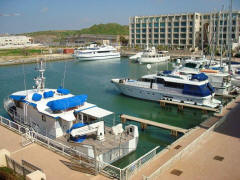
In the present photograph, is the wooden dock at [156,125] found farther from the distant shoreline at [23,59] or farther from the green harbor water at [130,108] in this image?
the distant shoreline at [23,59]

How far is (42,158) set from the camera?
13992 millimetres

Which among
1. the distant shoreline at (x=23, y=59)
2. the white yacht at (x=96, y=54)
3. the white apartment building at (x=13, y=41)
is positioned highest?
the white apartment building at (x=13, y=41)

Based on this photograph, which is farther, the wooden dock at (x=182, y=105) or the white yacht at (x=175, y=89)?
the white yacht at (x=175, y=89)

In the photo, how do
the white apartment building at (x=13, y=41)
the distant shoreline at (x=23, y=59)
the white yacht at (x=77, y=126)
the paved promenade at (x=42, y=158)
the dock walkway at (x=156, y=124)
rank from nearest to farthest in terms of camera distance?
1. the paved promenade at (x=42, y=158)
2. the white yacht at (x=77, y=126)
3. the dock walkway at (x=156, y=124)
4. the distant shoreline at (x=23, y=59)
5. the white apartment building at (x=13, y=41)

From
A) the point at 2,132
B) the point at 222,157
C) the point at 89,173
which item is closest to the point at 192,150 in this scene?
the point at 222,157

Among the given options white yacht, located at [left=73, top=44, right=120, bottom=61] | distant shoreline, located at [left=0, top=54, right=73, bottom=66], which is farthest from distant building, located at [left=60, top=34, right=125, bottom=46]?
distant shoreline, located at [left=0, top=54, right=73, bottom=66]

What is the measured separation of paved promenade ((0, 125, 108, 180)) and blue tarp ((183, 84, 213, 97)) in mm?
20299

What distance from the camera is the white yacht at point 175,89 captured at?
97.6 ft

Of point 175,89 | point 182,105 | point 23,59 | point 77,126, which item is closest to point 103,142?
point 77,126

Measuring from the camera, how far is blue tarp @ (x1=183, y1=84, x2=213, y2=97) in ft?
96.6

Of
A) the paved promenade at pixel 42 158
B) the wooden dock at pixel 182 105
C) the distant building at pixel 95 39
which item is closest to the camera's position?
the paved promenade at pixel 42 158

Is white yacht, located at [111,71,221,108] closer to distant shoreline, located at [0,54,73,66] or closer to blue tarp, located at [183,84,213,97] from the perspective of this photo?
blue tarp, located at [183,84,213,97]

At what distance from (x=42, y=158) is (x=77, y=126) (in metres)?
3.14

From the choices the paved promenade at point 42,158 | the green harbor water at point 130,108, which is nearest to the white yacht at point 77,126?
the green harbor water at point 130,108
